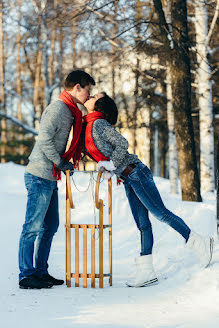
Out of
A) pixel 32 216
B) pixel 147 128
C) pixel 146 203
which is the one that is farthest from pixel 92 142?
pixel 147 128

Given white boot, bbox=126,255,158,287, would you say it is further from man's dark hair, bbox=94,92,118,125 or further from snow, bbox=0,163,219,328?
man's dark hair, bbox=94,92,118,125

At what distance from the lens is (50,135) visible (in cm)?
460

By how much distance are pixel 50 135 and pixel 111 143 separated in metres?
0.59

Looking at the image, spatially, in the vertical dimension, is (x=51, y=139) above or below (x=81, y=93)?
below

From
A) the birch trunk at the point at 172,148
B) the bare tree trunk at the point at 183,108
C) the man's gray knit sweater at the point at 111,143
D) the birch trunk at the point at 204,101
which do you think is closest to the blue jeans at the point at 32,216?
the man's gray knit sweater at the point at 111,143

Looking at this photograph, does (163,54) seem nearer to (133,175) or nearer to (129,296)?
(133,175)

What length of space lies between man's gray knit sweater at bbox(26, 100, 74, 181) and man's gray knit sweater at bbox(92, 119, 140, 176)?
12.0 inches

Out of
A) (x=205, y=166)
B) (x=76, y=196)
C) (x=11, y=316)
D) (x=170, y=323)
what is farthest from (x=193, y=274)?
(x=205, y=166)

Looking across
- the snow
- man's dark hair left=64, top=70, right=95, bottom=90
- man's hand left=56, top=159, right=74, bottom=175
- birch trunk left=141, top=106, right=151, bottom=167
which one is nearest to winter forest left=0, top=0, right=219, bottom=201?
birch trunk left=141, top=106, right=151, bottom=167

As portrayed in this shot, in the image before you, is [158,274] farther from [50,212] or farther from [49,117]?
[49,117]

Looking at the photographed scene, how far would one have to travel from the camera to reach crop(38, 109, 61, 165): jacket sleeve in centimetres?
458

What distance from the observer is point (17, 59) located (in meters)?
25.9

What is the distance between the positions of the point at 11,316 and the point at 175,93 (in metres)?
6.98

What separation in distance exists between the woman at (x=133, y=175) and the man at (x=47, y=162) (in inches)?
6.2
